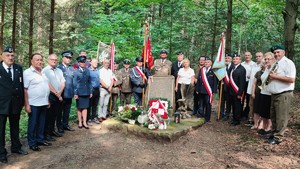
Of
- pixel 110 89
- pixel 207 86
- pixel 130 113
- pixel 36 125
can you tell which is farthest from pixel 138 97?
pixel 36 125

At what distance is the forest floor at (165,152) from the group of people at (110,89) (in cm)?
36

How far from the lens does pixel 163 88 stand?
8086 mm

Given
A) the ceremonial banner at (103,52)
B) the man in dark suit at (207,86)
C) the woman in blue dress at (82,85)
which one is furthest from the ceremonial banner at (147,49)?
the ceremonial banner at (103,52)

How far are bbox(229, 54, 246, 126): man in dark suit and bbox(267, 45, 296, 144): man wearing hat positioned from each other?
2026 mm

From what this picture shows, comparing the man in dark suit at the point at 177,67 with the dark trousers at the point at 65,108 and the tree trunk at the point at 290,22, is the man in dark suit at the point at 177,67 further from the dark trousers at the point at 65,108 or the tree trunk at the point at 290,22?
the dark trousers at the point at 65,108

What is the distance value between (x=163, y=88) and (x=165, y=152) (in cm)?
308

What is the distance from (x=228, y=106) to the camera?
8.34m

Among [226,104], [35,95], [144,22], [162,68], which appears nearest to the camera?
[35,95]

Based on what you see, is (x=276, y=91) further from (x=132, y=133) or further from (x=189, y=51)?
(x=189, y=51)

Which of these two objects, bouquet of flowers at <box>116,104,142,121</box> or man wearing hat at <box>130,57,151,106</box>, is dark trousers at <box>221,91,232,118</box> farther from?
bouquet of flowers at <box>116,104,142,121</box>

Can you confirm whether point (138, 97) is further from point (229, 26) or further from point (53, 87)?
point (229, 26)

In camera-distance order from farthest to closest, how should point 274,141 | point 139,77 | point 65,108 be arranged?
point 139,77, point 65,108, point 274,141

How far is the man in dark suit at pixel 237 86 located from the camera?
7527 millimetres

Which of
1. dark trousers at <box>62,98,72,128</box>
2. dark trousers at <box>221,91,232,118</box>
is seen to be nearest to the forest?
dark trousers at <box>221,91,232,118</box>
